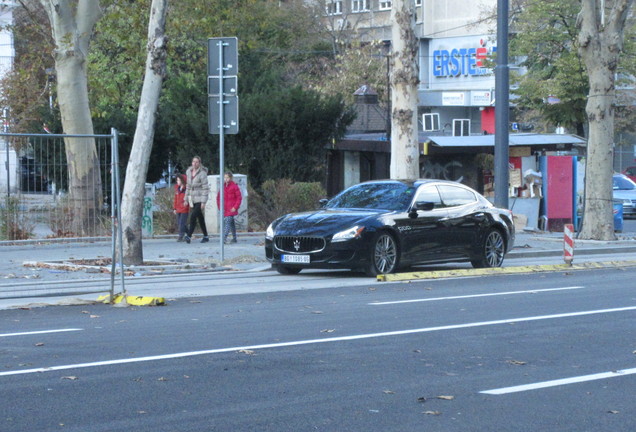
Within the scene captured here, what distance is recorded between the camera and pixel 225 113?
61.3 ft

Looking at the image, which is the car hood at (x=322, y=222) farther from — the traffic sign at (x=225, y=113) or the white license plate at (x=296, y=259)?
the traffic sign at (x=225, y=113)

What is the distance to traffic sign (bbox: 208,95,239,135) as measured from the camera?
18609mm

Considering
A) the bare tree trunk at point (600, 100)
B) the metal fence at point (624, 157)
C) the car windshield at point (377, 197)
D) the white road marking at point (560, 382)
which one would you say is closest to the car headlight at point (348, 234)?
the car windshield at point (377, 197)

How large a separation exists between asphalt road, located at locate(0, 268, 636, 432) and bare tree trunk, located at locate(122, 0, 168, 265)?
14.5 feet

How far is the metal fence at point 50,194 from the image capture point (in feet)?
65.0

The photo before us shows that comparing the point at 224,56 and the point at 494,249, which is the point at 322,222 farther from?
the point at 224,56

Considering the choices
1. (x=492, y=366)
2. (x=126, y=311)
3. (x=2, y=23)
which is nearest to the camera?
(x=492, y=366)

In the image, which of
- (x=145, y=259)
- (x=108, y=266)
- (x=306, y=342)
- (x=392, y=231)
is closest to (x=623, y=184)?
(x=145, y=259)

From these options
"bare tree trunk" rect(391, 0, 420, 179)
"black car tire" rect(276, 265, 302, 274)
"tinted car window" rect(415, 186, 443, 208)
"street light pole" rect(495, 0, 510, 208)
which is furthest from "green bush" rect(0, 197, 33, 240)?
"street light pole" rect(495, 0, 510, 208)

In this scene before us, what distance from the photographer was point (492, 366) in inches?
336

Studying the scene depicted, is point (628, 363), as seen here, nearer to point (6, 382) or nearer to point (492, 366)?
point (492, 366)

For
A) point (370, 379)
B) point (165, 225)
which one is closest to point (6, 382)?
point (370, 379)

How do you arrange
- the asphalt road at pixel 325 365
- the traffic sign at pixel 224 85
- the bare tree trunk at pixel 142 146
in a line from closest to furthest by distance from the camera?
the asphalt road at pixel 325 365 < the bare tree trunk at pixel 142 146 < the traffic sign at pixel 224 85

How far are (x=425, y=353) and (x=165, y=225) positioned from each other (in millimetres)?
17085
